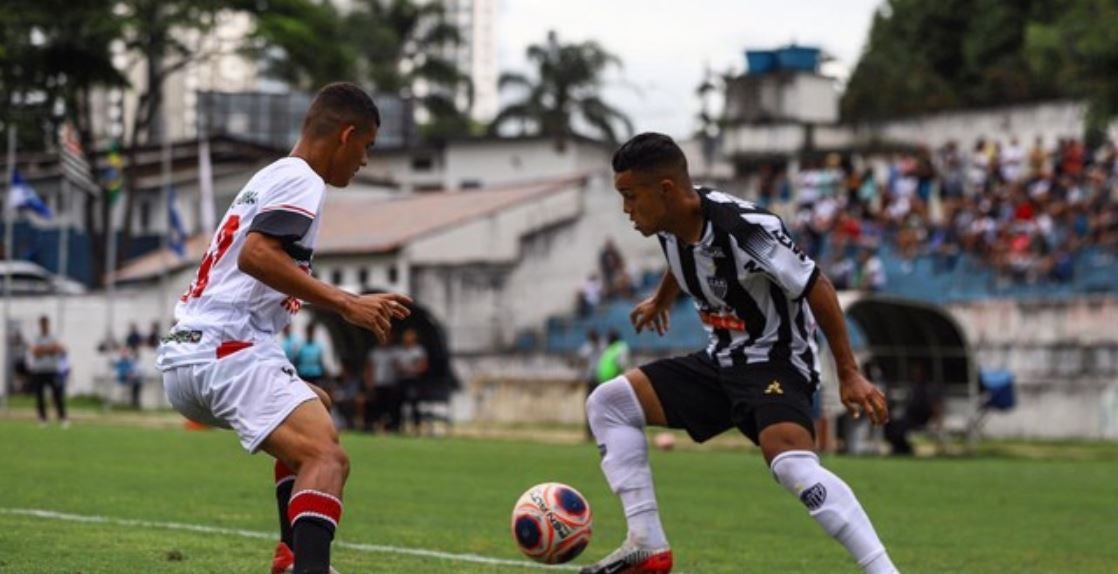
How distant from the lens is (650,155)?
9070mm

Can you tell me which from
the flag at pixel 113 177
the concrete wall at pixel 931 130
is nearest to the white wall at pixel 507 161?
the concrete wall at pixel 931 130

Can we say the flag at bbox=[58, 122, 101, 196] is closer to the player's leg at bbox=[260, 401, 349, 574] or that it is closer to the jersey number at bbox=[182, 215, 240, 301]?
the jersey number at bbox=[182, 215, 240, 301]

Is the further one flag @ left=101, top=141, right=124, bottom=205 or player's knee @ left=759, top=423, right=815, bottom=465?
flag @ left=101, top=141, right=124, bottom=205

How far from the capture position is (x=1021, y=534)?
50.8 feet

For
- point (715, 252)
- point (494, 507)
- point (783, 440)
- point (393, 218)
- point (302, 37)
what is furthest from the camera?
point (302, 37)

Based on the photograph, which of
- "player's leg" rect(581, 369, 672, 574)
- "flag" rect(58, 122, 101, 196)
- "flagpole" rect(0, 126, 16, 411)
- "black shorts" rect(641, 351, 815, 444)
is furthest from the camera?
"flag" rect(58, 122, 101, 196)

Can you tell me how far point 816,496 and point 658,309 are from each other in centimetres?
201

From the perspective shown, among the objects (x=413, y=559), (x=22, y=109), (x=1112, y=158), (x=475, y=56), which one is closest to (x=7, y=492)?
(x=413, y=559)

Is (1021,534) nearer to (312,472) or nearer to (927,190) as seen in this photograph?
(312,472)

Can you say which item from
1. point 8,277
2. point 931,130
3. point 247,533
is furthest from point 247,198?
point 931,130

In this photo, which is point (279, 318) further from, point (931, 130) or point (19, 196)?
point (931, 130)

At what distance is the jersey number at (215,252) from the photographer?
812 centimetres

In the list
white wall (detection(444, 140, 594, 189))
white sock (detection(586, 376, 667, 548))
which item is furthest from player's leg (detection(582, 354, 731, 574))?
white wall (detection(444, 140, 594, 189))

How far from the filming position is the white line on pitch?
11523 millimetres
